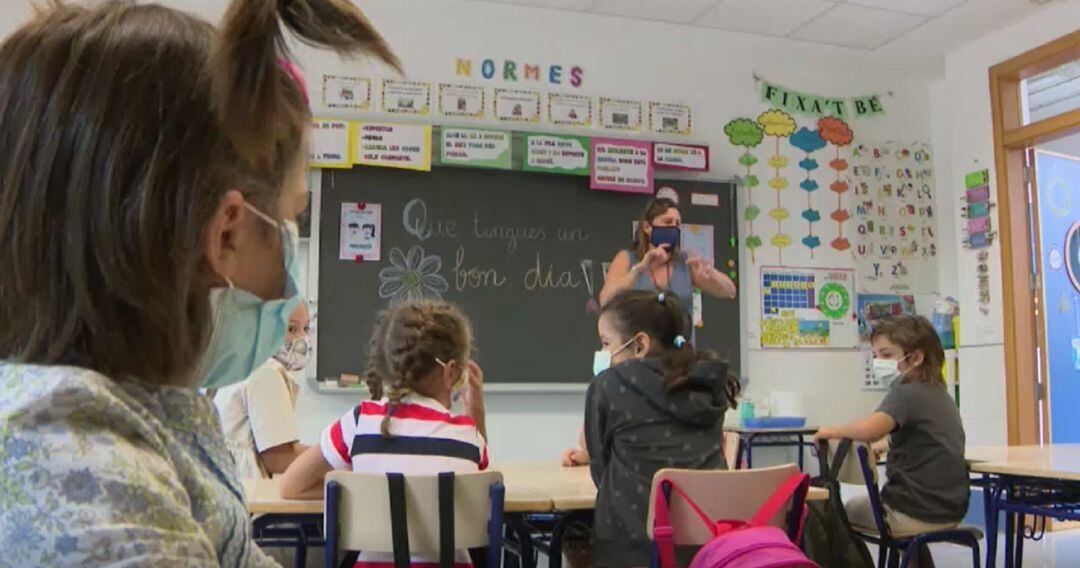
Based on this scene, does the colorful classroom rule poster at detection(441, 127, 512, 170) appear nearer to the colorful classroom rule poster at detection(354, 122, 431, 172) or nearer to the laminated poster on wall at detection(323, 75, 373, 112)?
the colorful classroom rule poster at detection(354, 122, 431, 172)

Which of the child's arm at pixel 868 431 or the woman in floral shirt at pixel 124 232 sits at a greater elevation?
the woman in floral shirt at pixel 124 232

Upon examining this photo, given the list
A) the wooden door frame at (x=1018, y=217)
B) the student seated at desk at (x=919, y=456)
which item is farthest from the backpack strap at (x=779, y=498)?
the wooden door frame at (x=1018, y=217)

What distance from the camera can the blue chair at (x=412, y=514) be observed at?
1.85m

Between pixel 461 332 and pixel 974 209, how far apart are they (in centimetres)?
412

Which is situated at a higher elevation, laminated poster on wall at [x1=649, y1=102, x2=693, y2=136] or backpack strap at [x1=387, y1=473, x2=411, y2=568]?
laminated poster on wall at [x1=649, y1=102, x2=693, y2=136]

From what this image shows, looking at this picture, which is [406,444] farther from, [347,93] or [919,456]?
[347,93]

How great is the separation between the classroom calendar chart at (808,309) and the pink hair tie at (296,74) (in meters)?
4.81

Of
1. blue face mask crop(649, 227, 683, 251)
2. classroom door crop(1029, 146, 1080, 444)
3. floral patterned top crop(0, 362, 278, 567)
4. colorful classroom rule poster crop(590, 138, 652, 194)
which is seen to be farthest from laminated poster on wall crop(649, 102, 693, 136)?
floral patterned top crop(0, 362, 278, 567)

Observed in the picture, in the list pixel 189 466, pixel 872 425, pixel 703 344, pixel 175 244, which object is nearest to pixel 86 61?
pixel 175 244

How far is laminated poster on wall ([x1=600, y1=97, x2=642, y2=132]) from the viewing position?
4.99 metres

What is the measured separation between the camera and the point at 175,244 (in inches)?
19.6

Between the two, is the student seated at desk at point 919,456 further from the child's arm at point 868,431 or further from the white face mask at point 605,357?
the white face mask at point 605,357

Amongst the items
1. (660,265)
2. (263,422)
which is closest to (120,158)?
(263,422)

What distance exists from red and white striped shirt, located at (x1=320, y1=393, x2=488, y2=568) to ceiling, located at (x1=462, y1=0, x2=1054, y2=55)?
327 centimetres
